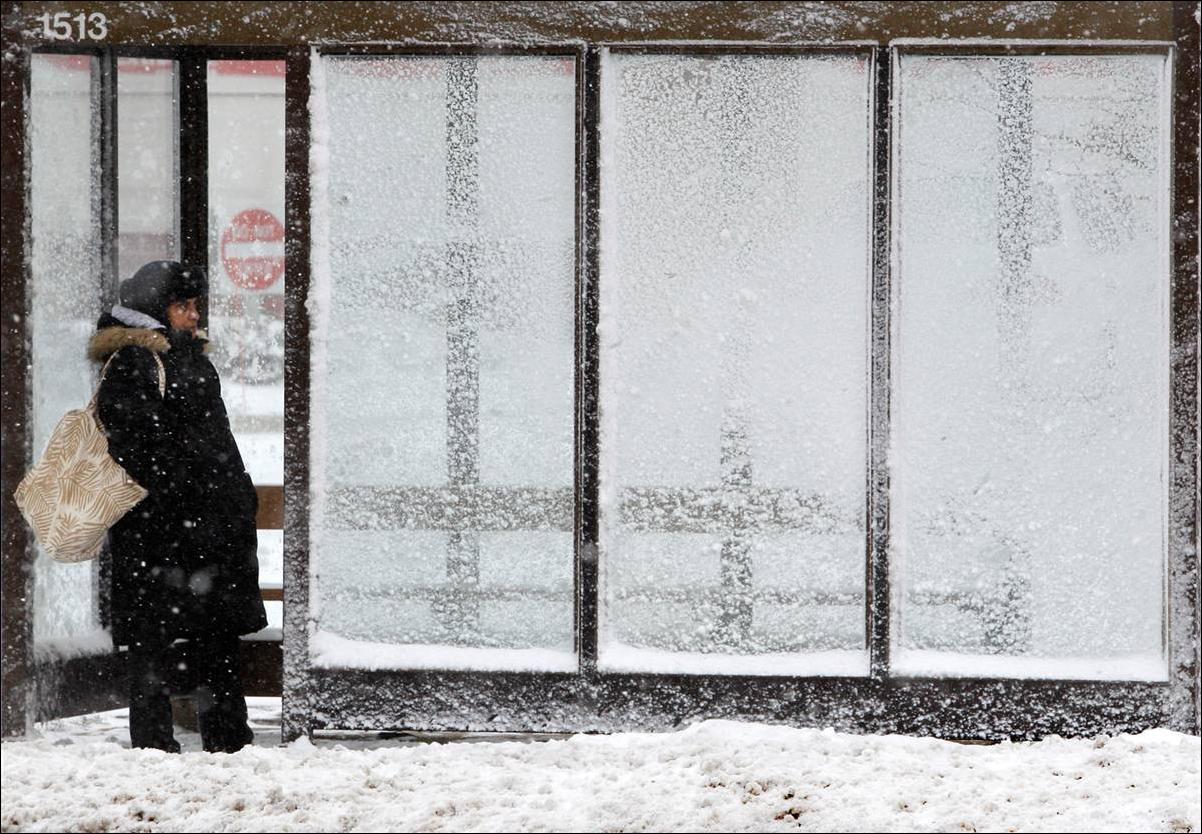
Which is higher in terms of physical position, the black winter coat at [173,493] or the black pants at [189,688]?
the black winter coat at [173,493]

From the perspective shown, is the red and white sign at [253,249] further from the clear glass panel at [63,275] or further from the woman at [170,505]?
the woman at [170,505]

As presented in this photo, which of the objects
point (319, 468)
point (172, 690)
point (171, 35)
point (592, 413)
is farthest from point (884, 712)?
point (171, 35)

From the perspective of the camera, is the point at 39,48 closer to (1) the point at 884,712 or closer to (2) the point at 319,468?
(2) the point at 319,468

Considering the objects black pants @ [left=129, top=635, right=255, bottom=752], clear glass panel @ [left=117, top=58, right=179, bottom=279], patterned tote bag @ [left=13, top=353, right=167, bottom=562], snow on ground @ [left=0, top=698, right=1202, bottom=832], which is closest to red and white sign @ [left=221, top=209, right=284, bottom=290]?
clear glass panel @ [left=117, top=58, right=179, bottom=279]

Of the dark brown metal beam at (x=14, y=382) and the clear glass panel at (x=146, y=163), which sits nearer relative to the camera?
the dark brown metal beam at (x=14, y=382)

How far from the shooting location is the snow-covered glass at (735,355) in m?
5.46

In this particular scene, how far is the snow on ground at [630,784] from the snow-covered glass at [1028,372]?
0.42 metres

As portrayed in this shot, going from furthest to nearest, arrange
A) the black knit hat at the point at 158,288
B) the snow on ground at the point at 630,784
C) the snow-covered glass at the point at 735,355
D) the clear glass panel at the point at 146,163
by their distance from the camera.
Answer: the clear glass panel at the point at 146,163 < the snow-covered glass at the point at 735,355 < the black knit hat at the point at 158,288 < the snow on ground at the point at 630,784

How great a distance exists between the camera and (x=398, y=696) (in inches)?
216

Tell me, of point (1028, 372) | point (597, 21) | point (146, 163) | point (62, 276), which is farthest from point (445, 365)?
point (1028, 372)

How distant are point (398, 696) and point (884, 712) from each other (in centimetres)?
174

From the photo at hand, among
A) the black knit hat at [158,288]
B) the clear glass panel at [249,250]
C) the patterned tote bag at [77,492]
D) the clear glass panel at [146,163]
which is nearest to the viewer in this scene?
the patterned tote bag at [77,492]

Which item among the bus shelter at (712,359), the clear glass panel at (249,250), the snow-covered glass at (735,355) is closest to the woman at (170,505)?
the bus shelter at (712,359)

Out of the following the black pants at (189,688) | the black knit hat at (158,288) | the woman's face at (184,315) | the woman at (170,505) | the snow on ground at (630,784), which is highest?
the black knit hat at (158,288)
